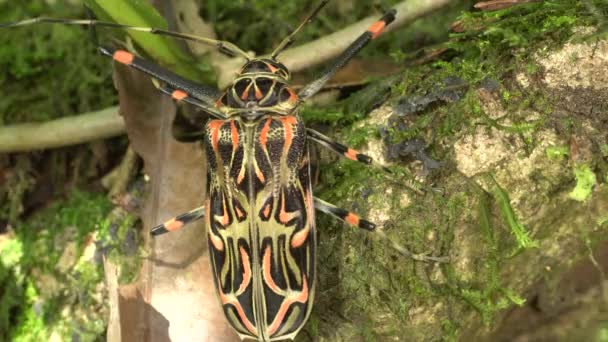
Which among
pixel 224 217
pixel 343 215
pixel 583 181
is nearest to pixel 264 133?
pixel 224 217

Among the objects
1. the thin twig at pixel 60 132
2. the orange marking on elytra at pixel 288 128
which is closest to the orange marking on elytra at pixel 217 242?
the orange marking on elytra at pixel 288 128

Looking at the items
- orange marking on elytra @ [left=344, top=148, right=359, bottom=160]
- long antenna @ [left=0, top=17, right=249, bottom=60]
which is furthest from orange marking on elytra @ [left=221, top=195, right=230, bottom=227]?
long antenna @ [left=0, top=17, right=249, bottom=60]

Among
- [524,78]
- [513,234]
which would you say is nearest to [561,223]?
[513,234]

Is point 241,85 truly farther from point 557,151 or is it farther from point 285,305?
point 557,151

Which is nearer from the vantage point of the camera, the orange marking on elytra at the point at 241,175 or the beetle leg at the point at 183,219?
the orange marking on elytra at the point at 241,175

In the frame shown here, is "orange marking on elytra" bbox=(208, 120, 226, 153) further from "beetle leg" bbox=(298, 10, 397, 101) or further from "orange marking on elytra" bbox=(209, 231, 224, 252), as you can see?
"beetle leg" bbox=(298, 10, 397, 101)

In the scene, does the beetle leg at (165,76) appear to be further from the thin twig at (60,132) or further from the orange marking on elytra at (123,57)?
the thin twig at (60,132)
